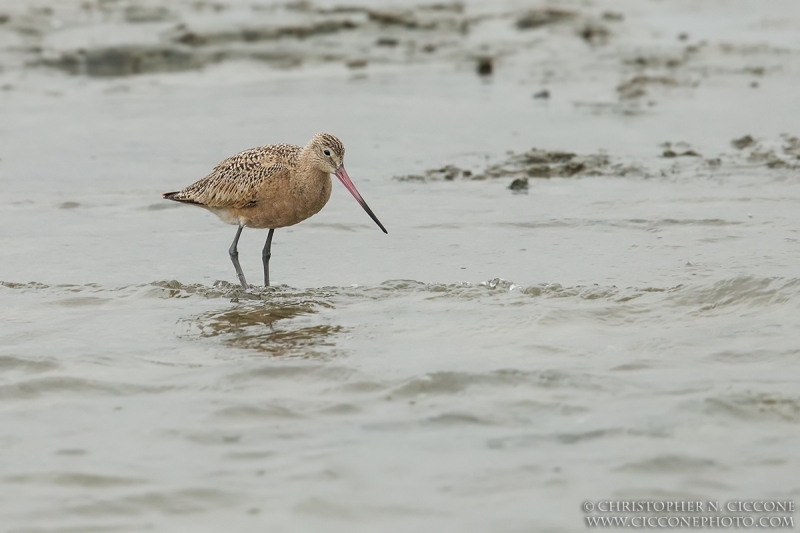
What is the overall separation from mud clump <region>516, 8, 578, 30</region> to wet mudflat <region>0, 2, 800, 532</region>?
1.85 metres

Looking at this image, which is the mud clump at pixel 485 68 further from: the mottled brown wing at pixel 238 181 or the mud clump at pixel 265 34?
the mottled brown wing at pixel 238 181

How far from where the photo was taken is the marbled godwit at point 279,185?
7953 millimetres

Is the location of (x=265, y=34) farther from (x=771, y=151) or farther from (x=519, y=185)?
(x=771, y=151)

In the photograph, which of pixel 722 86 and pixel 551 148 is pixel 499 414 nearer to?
pixel 551 148

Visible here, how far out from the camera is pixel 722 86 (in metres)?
13.7

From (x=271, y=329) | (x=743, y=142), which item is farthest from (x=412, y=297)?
(x=743, y=142)

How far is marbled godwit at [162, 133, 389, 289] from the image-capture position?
7953 mm

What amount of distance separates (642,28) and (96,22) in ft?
25.8

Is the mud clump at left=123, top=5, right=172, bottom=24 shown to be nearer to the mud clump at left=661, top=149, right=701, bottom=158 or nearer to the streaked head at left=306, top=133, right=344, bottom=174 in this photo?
the mud clump at left=661, top=149, right=701, bottom=158

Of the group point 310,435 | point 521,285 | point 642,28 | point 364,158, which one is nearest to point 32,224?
point 364,158

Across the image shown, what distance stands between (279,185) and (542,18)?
10.3 metres

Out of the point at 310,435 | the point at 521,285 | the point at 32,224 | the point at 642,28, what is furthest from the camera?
the point at 642,28

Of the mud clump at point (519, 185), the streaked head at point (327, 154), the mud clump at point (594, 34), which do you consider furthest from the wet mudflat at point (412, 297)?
the mud clump at point (594, 34)

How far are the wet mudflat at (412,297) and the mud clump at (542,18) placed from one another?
1.85m
